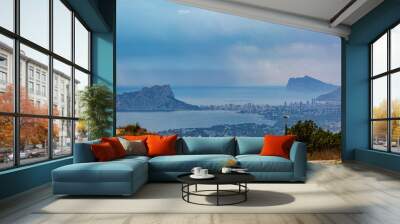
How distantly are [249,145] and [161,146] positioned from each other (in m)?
1.60

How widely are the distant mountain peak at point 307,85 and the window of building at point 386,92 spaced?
22.9ft

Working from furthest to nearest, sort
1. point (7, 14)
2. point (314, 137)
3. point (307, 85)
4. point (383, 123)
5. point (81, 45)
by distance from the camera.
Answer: point (307, 85) → point (314, 137) → point (383, 123) → point (81, 45) → point (7, 14)

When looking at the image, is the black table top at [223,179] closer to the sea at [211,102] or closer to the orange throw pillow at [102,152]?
the orange throw pillow at [102,152]

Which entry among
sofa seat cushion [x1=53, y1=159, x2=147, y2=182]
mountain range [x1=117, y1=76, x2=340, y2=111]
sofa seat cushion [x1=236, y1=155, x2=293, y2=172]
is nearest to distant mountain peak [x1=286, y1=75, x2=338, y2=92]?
mountain range [x1=117, y1=76, x2=340, y2=111]

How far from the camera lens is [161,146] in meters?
7.00

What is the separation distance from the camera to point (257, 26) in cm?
1731

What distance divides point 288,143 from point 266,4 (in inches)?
157

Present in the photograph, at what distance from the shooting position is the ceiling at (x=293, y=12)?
9000mm

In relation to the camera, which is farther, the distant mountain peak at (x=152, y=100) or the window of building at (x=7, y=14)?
the distant mountain peak at (x=152, y=100)

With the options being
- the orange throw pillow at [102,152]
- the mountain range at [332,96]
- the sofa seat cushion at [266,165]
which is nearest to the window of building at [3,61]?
the orange throw pillow at [102,152]

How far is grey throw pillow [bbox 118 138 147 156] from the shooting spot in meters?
6.91

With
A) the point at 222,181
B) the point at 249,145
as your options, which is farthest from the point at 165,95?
the point at 222,181

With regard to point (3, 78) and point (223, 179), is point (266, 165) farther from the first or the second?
point (3, 78)

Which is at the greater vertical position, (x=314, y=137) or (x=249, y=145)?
(x=249, y=145)
